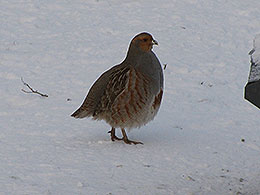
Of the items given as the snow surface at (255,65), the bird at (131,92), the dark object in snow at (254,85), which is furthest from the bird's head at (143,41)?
the dark object in snow at (254,85)

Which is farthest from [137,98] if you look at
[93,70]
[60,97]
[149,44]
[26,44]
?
[26,44]

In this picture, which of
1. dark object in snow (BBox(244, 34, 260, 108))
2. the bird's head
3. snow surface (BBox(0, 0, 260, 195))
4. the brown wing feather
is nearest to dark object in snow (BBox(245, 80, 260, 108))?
dark object in snow (BBox(244, 34, 260, 108))

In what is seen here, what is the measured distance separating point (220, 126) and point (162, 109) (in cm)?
76

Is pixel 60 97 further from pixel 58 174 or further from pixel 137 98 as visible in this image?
pixel 58 174

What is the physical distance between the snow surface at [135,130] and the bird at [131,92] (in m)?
0.27

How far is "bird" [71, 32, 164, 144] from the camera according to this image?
5.77 meters

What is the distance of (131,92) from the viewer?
576 centimetres

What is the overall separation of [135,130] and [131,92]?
2.98ft

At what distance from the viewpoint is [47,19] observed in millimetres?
9719

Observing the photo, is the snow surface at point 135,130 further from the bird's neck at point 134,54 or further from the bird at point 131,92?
the bird's neck at point 134,54

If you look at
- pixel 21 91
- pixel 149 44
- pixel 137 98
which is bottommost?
pixel 21 91

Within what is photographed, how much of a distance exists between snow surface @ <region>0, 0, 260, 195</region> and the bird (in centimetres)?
27

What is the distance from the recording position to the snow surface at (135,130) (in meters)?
5.14

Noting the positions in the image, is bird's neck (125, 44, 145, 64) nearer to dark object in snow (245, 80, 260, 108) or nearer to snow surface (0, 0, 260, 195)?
snow surface (0, 0, 260, 195)
